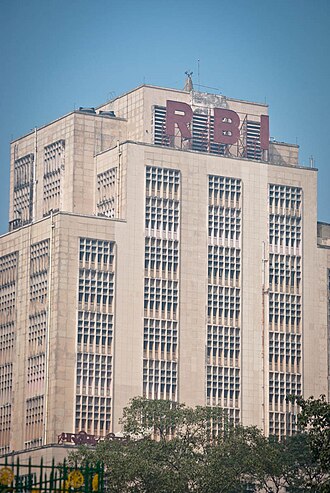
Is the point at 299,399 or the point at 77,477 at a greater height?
the point at 299,399

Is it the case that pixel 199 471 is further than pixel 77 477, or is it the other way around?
pixel 199 471

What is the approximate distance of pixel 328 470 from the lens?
5856 inches

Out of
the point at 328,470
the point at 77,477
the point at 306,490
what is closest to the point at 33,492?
the point at 77,477

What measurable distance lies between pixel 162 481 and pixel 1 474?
98.2 metres

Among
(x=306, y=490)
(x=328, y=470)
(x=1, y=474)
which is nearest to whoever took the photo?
(x=1, y=474)

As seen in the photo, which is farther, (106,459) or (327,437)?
(106,459)

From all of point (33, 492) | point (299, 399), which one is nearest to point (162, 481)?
point (299, 399)

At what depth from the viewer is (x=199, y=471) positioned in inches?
7628

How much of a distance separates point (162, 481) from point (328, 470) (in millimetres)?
48277

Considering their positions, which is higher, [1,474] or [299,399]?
[299,399]

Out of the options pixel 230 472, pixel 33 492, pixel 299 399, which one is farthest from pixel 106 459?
pixel 33 492

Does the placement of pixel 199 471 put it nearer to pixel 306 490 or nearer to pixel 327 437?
pixel 306 490

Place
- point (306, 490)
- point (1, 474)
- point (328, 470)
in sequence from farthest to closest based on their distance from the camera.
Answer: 1. point (306, 490)
2. point (328, 470)
3. point (1, 474)

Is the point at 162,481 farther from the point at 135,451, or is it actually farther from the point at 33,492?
the point at 33,492
